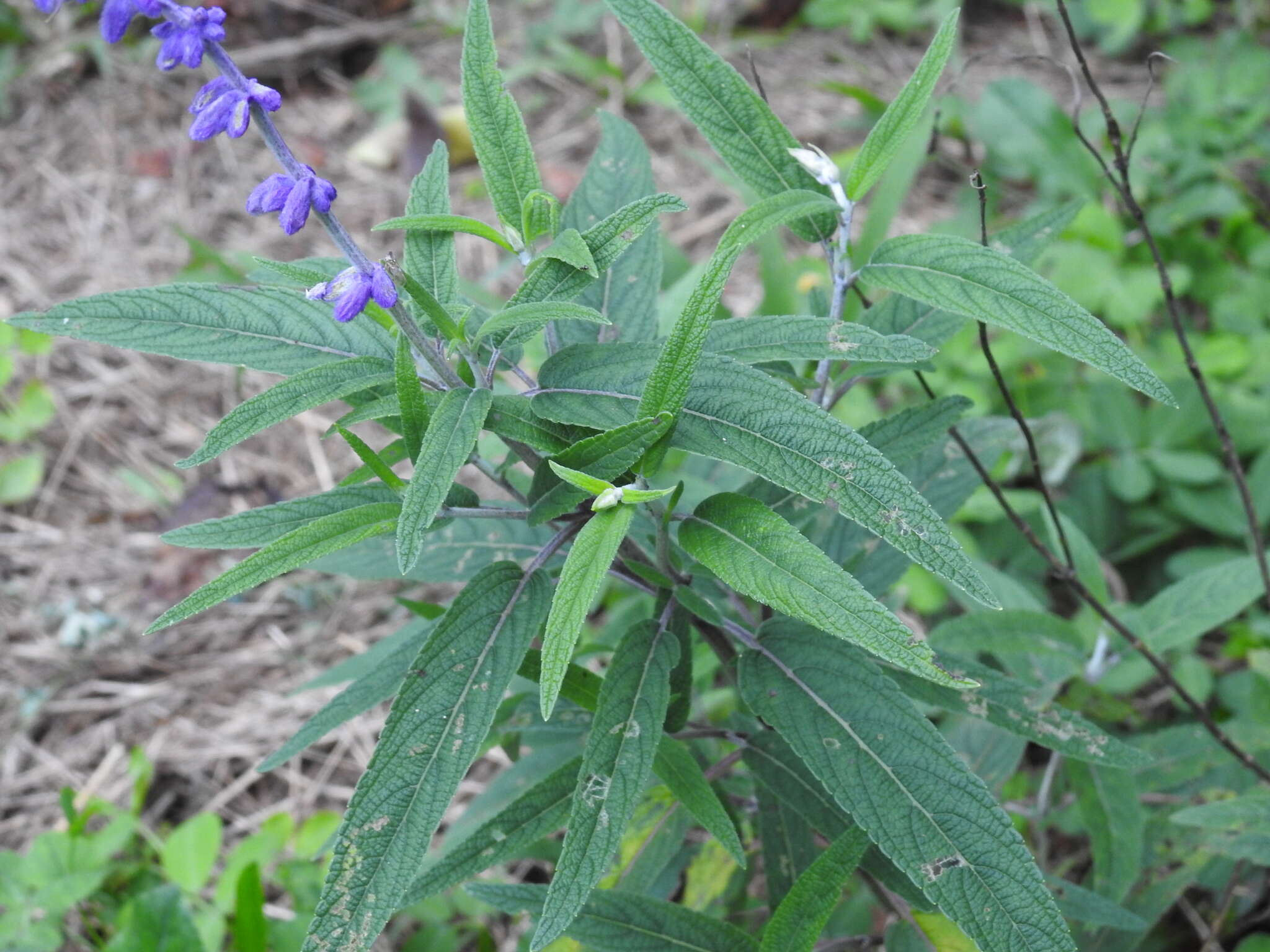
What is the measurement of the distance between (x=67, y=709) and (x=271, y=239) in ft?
6.22

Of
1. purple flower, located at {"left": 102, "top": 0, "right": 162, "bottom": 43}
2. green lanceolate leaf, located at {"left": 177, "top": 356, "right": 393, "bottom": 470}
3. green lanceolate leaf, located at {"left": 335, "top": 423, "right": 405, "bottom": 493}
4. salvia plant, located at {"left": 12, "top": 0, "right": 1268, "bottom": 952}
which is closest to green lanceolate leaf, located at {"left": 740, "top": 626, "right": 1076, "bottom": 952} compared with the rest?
salvia plant, located at {"left": 12, "top": 0, "right": 1268, "bottom": 952}

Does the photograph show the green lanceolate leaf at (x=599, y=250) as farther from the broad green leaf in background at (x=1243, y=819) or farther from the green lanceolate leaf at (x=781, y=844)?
the broad green leaf in background at (x=1243, y=819)

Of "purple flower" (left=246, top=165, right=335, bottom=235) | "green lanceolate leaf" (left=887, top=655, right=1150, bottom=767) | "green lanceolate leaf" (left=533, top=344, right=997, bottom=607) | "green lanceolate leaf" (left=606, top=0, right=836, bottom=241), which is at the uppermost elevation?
"green lanceolate leaf" (left=606, top=0, right=836, bottom=241)

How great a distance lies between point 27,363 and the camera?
3654 mm

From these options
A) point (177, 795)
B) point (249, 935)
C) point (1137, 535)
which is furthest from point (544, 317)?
point (1137, 535)

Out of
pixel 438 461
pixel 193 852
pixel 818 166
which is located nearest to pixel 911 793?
pixel 438 461

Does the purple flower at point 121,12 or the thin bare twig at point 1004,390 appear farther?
the thin bare twig at point 1004,390

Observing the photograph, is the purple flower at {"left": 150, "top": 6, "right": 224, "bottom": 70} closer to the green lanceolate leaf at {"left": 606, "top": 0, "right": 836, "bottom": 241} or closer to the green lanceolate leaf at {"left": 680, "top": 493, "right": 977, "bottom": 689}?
the green lanceolate leaf at {"left": 606, "top": 0, "right": 836, "bottom": 241}

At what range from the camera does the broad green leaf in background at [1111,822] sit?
1758 mm

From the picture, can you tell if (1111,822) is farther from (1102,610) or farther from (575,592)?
(575,592)

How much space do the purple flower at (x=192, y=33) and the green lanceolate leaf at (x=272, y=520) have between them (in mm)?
514

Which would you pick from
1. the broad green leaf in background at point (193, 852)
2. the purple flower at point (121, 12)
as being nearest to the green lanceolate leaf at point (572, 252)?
the purple flower at point (121, 12)

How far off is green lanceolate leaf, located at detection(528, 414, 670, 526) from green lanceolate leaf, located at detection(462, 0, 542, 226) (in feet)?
1.17

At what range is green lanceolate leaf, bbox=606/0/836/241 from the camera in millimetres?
1383
